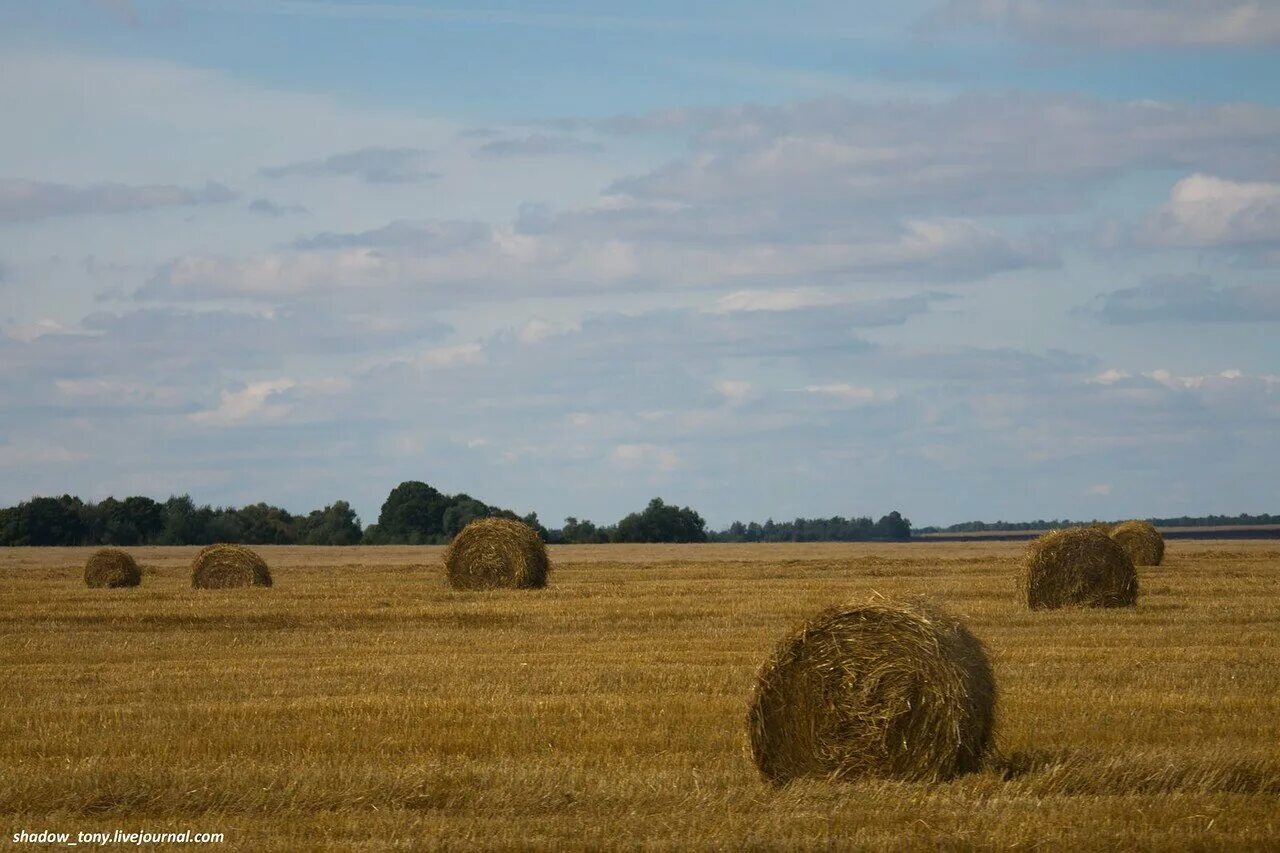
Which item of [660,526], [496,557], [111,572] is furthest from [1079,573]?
[660,526]

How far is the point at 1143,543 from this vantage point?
3491cm

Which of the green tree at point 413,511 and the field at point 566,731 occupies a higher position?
the green tree at point 413,511

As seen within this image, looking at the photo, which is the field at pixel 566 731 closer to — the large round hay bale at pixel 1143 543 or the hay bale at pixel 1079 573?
the hay bale at pixel 1079 573

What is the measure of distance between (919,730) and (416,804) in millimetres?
3505

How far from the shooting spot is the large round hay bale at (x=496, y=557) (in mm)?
28188

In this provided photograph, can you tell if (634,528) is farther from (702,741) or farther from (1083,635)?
(702,741)

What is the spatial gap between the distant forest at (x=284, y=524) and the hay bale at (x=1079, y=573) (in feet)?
177

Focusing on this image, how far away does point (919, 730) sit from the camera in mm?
10414

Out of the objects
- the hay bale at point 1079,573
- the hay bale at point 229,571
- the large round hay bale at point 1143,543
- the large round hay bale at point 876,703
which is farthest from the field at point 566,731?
the large round hay bale at point 1143,543

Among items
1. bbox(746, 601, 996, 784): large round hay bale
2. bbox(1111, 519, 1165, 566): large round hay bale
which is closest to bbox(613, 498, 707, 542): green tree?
bbox(1111, 519, 1165, 566): large round hay bale

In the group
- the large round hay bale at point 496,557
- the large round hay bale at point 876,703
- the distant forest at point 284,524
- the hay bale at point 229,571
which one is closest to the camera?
the large round hay bale at point 876,703

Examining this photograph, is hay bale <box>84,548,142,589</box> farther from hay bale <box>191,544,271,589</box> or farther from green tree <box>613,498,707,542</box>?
green tree <box>613,498,707,542</box>

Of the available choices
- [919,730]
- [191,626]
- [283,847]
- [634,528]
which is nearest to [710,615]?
[191,626]

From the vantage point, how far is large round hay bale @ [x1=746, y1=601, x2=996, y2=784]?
10328 mm
